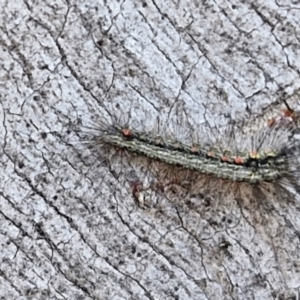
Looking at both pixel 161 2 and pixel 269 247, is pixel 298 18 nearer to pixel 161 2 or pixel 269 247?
pixel 161 2

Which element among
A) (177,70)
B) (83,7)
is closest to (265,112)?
(177,70)

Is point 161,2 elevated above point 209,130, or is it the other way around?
point 161,2

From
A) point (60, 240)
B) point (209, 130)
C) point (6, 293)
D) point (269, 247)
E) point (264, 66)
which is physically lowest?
point (6, 293)

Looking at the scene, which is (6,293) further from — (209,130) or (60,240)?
(209,130)
